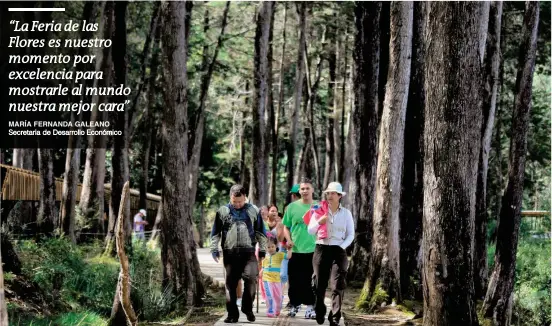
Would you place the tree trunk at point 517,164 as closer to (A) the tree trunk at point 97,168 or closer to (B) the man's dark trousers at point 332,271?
(B) the man's dark trousers at point 332,271

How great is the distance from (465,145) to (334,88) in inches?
1221

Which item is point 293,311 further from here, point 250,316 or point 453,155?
point 453,155

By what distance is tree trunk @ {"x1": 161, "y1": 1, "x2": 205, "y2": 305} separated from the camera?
14.3m

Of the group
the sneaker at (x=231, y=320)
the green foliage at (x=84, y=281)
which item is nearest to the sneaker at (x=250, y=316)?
the sneaker at (x=231, y=320)

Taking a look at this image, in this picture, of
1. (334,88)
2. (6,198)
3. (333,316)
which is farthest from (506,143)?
(333,316)

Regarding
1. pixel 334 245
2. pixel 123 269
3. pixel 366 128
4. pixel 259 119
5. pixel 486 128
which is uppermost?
pixel 259 119

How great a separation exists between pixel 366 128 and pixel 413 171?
401 centimetres

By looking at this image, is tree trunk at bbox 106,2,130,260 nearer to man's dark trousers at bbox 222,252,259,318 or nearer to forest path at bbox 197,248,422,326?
forest path at bbox 197,248,422,326

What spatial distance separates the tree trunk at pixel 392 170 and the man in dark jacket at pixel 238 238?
13.1 ft

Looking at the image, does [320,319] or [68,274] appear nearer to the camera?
[320,319]

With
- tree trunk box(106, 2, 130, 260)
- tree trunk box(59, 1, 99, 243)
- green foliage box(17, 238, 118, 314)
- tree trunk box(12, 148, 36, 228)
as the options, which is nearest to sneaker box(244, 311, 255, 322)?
green foliage box(17, 238, 118, 314)

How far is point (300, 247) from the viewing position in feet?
36.3

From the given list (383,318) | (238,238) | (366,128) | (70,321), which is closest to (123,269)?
(238,238)

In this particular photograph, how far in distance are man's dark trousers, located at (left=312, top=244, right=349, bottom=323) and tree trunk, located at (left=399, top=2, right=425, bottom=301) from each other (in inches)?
203
